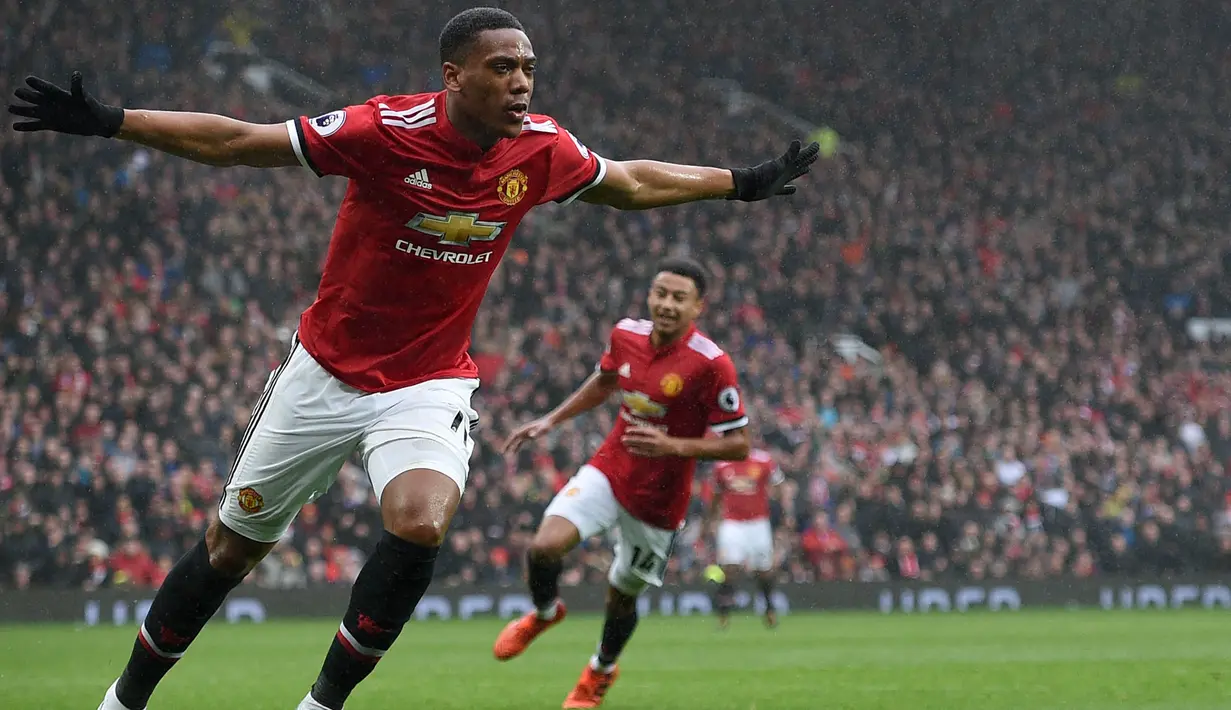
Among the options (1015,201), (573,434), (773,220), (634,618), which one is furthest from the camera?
(1015,201)

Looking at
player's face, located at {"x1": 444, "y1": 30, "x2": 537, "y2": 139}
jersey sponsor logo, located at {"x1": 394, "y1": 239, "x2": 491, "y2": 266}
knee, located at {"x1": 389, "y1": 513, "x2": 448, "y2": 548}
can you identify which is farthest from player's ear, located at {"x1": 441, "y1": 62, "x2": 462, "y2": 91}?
knee, located at {"x1": 389, "y1": 513, "x2": 448, "y2": 548}

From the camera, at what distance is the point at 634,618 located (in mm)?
9461

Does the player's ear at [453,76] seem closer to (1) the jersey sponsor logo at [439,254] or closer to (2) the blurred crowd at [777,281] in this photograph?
(1) the jersey sponsor logo at [439,254]

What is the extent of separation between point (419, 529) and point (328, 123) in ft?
4.86

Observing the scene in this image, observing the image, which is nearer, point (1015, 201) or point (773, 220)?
point (773, 220)

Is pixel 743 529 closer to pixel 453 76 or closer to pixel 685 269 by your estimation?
pixel 685 269

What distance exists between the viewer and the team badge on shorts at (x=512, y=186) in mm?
5926

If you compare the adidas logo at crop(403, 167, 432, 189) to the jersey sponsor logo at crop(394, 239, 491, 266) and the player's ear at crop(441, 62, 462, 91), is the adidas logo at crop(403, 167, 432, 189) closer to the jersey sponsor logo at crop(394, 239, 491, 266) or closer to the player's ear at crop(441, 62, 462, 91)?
the jersey sponsor logo at crop(394, 239, 491, 266)

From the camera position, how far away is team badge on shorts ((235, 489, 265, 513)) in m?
5.90

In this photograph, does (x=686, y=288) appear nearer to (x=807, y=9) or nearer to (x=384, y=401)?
(x=384, y=401)

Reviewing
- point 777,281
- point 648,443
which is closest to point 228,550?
point 648,443

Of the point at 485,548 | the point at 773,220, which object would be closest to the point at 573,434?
the point at 485,548

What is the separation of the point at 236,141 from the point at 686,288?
15.1 feet

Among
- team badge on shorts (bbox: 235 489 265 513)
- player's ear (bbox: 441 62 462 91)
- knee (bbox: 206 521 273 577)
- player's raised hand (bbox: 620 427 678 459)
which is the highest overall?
player's ear (bbox: 441 62 462 91)
